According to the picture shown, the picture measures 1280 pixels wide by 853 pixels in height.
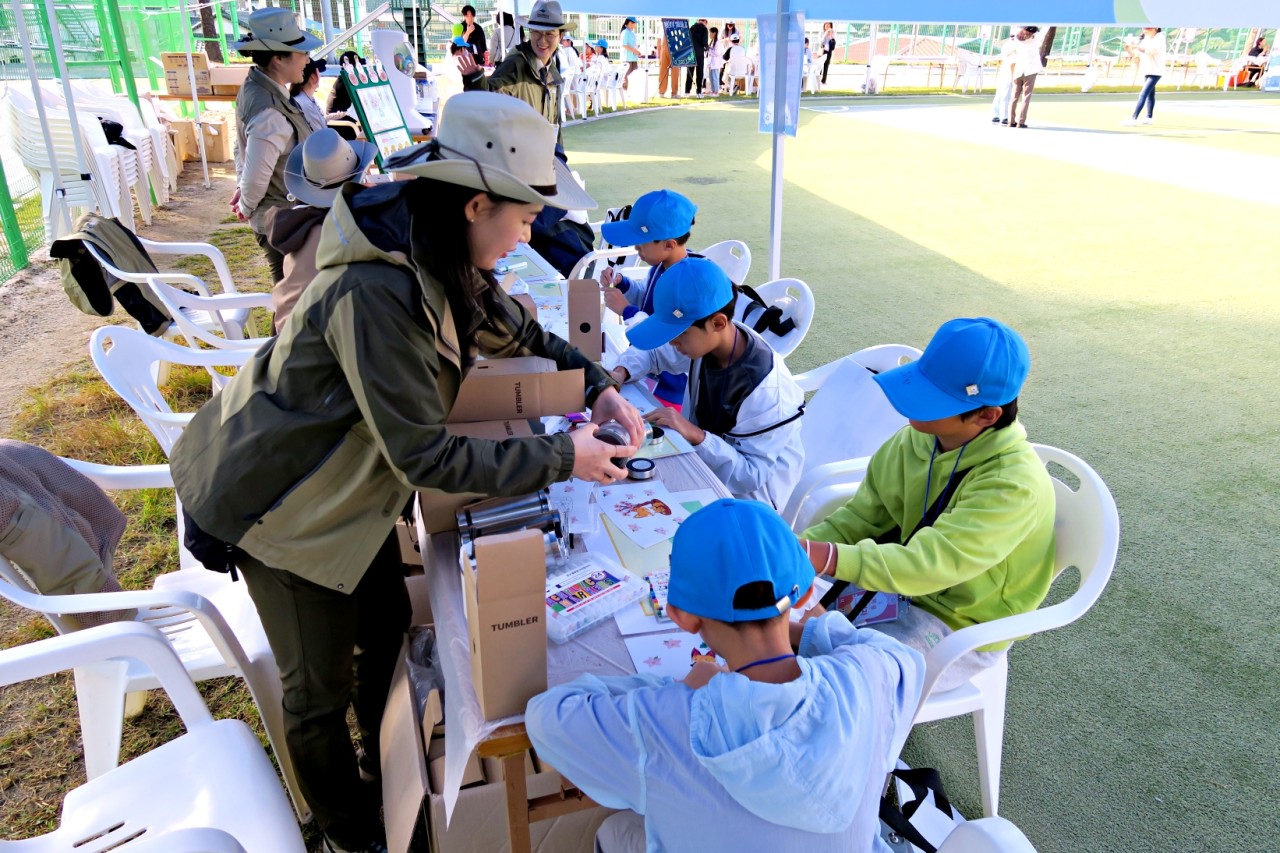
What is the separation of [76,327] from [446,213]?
5.83 metres

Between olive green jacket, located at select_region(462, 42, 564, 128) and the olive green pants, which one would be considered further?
olive green jacket, located at select_region(462, 42, 564, 128)

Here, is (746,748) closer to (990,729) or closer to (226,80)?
(990,729)

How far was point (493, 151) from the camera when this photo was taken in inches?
56.9

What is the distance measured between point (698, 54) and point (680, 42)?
766mm

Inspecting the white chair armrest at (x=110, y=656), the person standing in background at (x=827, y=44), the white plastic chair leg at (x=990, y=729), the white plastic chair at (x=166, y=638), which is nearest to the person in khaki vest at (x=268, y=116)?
the white plastic chair at (x=166, y=638)

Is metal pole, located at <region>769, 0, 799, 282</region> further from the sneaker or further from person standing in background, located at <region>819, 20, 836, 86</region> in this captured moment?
person standing in background, located at <region>819, 20, 836, 86</region>

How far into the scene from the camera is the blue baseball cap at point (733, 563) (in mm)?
1202

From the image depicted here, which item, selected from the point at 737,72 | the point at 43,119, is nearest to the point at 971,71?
the point at 737,72

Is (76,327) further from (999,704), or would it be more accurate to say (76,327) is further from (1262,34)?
(1262,34)

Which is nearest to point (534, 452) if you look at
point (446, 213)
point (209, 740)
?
point (446, 213)

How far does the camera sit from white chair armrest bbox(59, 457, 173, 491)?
7.51ft

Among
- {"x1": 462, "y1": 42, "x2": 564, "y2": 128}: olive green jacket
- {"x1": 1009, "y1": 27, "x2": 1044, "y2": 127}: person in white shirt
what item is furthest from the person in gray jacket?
{"x1": 1009, "y1": 27, "x2": 1044, "y2": 127}: person in white shirt

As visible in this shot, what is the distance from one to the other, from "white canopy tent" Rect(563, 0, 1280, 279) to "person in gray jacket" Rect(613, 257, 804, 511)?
1617 millimetres

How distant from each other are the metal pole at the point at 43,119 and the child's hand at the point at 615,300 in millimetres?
5089
